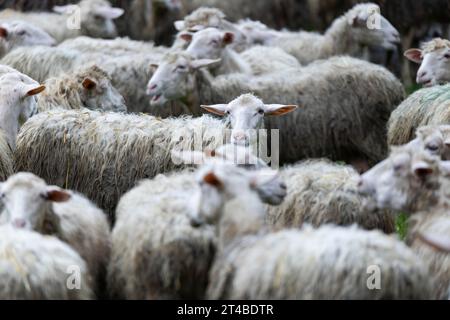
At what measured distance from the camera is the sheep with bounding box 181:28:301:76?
10.2m

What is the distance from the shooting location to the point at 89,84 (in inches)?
342

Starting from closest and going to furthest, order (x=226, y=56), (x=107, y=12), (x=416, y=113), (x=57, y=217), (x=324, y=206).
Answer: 1. (x=57, y=217)
2. (x=324, y=206)
3. (x=416, y=113)
4. (x=226, y=56)
5. (x=107, y=12)

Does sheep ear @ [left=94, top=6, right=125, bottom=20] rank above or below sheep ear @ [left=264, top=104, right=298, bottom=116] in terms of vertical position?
below

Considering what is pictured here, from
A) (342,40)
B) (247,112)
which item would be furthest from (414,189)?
(342,40)

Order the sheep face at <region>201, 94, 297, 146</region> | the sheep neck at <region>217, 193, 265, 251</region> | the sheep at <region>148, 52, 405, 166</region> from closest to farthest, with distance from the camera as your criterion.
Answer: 1. the sheep neck at <region>217, 193, 265, 251</region>
2. the sheep face at <region>201, 94, 297, 146</region>
3. the sheep at <region>148, 52, 405, 166</region>

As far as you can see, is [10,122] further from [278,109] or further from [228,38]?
[228,38]

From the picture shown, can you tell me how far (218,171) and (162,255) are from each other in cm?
50

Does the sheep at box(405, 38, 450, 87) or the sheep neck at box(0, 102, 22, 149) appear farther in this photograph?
the sheep at box(405, 38, 450, 87)

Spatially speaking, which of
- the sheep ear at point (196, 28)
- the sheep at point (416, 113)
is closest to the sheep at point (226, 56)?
the sheep ear at point (196, 28)

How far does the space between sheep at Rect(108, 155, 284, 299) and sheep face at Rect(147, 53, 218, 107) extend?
3163mm

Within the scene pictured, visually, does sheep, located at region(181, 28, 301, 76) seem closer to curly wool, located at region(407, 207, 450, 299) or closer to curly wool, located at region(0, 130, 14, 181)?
curly wool, located at region(0, 130, 14, 181)

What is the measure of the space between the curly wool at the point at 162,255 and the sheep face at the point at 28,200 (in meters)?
0.39

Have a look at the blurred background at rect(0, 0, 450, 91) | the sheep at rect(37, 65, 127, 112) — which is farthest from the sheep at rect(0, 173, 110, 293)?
the blurred background at rect(0, 0, 450, 91)
